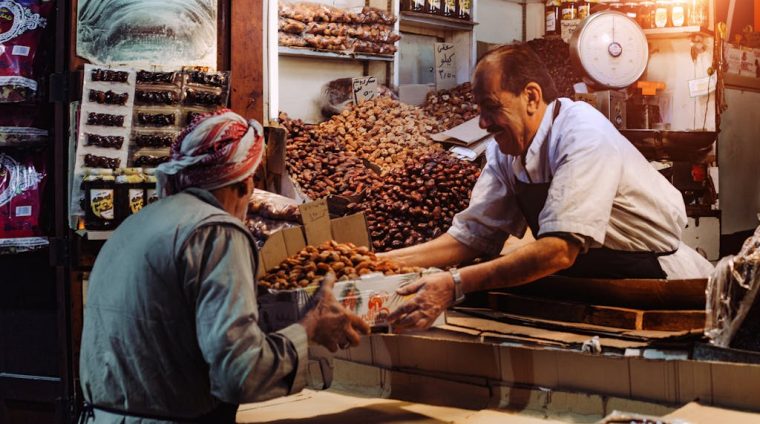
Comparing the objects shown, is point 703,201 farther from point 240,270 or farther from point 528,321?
point 240,270

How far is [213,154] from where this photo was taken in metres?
1.94

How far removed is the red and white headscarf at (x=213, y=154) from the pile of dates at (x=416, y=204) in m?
2.95

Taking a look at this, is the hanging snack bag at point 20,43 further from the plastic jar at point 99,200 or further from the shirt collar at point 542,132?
the shirt collar at point 542,132

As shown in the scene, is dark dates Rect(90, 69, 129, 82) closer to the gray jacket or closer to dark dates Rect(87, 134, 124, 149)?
dark dates Rect(87, 134, 124, 149)

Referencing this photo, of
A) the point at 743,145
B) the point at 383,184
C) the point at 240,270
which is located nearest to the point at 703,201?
the point at 743,145

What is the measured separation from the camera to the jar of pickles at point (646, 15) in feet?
25.0

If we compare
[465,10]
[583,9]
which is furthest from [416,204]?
[583,9]

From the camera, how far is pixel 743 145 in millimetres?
8688

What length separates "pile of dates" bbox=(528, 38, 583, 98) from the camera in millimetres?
7652

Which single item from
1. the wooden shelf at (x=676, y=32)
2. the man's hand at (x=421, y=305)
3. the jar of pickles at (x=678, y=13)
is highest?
the jar of pickles at (x=678, y=13)

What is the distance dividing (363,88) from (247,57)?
3004 mm

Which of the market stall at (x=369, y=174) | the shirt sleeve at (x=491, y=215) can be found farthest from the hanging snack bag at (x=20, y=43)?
the shirt sleeve at (x=491, y=215)

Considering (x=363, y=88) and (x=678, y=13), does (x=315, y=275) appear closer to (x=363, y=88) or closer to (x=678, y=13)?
(x=363, y=88)

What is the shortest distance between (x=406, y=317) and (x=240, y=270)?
2.47ft
